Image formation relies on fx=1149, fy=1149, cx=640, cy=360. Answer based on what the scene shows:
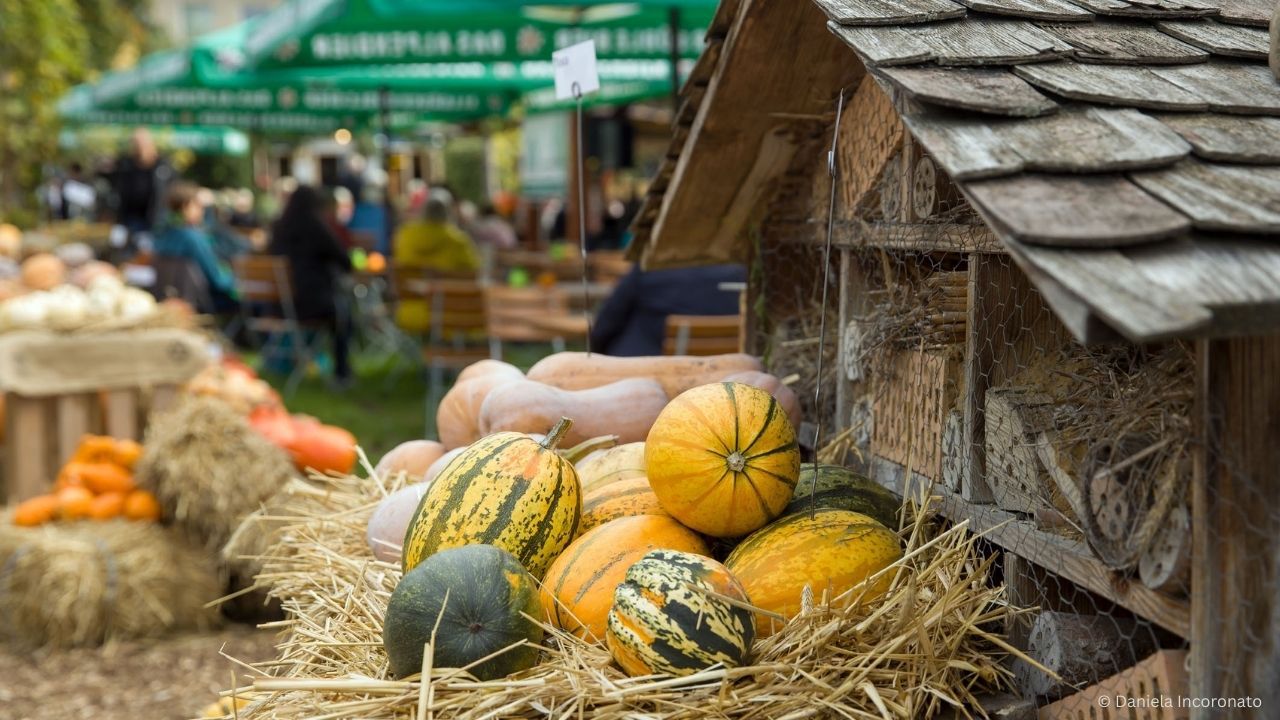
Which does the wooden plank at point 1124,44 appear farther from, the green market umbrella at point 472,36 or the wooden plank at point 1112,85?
the green market umbrella at point 472,36

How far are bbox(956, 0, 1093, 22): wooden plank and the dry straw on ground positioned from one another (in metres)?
0.92

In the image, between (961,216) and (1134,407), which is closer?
(1134,407)

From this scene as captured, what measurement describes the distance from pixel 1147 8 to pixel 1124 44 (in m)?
0.21

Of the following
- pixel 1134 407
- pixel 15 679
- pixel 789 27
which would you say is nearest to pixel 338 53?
pixel 15 679

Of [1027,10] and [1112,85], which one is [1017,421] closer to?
[1112,85]

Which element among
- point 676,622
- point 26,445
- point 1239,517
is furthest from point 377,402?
point 1239,517

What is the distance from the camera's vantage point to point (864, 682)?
6.01 ft

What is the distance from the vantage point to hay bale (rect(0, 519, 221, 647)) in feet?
16.7

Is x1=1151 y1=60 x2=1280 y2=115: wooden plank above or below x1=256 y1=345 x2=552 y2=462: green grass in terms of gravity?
above

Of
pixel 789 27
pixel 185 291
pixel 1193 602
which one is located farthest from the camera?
pixel 185 291

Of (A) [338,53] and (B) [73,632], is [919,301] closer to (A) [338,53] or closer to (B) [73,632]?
(B) [73,632]

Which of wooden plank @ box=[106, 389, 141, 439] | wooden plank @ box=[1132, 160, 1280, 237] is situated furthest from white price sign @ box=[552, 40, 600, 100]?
wooden plank @ box=[106, 389, 141, 439]

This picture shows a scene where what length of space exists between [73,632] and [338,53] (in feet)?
15.8

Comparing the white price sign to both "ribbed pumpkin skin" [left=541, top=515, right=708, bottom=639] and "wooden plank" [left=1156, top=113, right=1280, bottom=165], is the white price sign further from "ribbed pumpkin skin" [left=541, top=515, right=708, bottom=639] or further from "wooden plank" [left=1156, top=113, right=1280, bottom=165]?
"wooden plank" [left=1156, top=113, right=1280, bottom=165]
